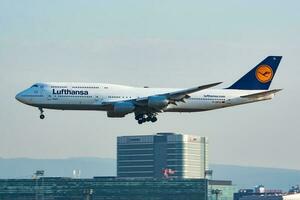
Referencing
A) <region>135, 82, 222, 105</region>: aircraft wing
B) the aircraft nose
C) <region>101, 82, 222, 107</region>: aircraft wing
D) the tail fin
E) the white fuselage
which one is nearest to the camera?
the white fuselage

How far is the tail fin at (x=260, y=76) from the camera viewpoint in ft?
474

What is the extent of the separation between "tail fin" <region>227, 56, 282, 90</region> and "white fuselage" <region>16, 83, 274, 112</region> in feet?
19.4

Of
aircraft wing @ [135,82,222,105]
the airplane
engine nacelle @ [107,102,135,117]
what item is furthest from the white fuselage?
aircraft wing @ [135,82,222,105]

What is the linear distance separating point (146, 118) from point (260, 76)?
18783 millimetres

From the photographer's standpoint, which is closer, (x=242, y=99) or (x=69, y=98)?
(x=69, y=98)

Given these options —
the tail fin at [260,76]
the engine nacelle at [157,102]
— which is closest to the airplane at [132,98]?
the engine nacelle at [157,102]

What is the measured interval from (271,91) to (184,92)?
11.3m

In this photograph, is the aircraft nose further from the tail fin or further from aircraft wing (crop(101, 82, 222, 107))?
the tail fin

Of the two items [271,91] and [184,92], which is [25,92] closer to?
[184,92]

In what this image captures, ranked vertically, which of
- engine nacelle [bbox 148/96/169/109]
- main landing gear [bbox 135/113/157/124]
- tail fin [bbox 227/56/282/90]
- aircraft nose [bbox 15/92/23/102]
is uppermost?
tail fin [bbox 227/56/282/90]

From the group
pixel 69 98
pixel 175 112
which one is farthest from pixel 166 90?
pixel 69 98

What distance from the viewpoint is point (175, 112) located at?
5448 inches

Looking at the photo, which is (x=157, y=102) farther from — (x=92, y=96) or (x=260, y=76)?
(x=260, y=76)

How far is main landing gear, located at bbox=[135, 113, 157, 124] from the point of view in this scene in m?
137
